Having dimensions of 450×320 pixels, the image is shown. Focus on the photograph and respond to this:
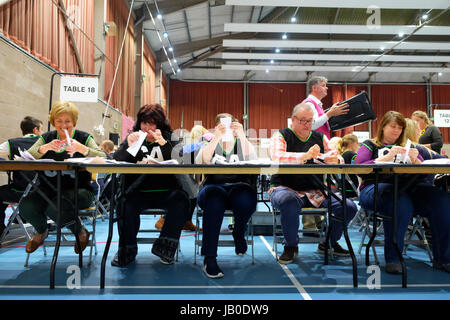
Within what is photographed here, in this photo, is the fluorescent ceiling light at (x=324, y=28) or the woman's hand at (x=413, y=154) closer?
the woman's hand at (x=413, y=154)

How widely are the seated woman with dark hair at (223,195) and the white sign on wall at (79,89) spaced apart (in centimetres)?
304

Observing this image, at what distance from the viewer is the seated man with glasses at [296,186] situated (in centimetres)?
197

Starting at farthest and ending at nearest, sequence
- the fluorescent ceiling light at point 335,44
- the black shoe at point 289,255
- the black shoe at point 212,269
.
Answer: the fluorescent ceiling light at point 335,44 < the black shoe at point 289,255 < the black shoe at point 212,269

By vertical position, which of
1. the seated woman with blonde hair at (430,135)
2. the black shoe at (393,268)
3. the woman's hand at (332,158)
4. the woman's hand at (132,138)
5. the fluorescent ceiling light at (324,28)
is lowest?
the black shoe at (393,268)

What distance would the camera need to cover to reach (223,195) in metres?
1.93

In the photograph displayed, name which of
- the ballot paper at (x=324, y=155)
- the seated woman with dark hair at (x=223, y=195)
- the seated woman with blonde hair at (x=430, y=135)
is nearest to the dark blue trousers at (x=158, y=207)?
the seated woman with dark hair at (x=223, y=195)

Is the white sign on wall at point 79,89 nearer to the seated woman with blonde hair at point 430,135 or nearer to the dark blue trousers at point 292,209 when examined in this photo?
the dark blue trousers at point 292,209

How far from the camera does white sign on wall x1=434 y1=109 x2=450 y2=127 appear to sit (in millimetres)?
7980

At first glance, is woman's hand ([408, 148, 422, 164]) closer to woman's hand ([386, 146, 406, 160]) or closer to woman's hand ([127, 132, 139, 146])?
woman's hand ([386, 146, 406, 160])

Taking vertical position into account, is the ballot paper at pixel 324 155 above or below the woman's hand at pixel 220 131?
below

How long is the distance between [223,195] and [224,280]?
19.1 inches

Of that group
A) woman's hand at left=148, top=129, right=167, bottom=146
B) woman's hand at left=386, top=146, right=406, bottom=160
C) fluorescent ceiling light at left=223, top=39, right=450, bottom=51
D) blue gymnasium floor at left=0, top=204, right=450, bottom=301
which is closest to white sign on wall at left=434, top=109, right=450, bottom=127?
fluorescent ceiling light at left=223, top=39, right=450, bottom=51

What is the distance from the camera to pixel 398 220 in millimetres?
1857

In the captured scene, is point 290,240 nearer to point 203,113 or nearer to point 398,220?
point 398,220
